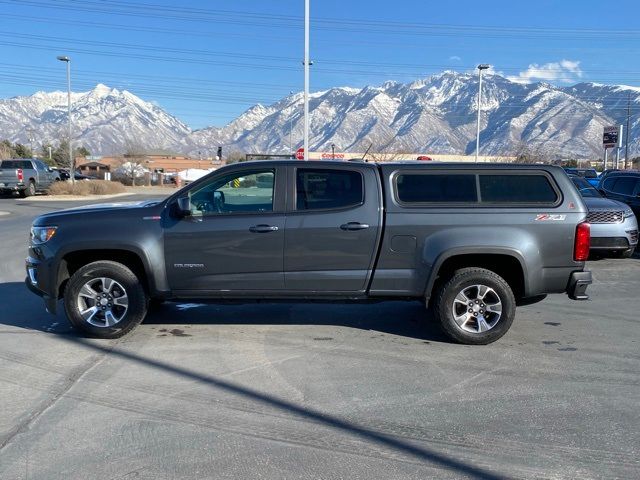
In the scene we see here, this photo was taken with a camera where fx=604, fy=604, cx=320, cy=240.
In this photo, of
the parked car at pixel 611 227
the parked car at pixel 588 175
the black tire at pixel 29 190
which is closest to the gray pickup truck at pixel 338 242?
the parked car at pixel 611 227

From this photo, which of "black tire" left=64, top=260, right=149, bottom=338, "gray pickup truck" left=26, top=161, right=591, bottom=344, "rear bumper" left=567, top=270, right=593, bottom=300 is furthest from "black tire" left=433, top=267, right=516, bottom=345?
"black tire" left=64, top=260, right=149, bottom=338

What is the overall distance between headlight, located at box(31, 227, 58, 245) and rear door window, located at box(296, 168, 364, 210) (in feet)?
8.74

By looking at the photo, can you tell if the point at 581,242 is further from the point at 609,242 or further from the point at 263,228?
the point at 609,242

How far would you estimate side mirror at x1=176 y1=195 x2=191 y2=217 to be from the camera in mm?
6348

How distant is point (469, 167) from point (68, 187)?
33.0 meters

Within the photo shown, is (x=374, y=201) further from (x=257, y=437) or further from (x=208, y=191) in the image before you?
(x=257, y=437)

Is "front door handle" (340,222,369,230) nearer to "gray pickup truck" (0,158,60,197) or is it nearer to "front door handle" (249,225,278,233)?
"front door handle" (249,225,278,233)

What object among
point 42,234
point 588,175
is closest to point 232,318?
point 42,234

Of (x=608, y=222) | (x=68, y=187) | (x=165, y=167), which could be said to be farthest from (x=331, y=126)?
(x=608, y=222)

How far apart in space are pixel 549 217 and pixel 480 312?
4.05 feet

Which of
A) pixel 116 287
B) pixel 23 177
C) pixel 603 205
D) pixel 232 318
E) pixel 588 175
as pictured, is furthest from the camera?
pixel 588 175

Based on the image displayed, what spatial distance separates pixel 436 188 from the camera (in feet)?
21.4

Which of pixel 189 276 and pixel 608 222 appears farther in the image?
pixel 608 222

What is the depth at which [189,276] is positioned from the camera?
21.2ft
